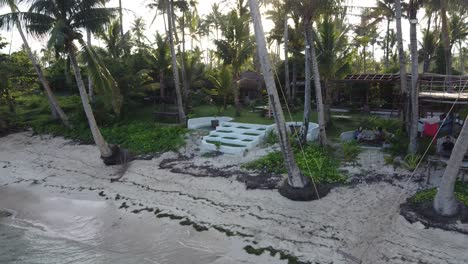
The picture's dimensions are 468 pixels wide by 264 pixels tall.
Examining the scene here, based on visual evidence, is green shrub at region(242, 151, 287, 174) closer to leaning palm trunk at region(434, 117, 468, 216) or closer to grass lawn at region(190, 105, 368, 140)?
grass lawn at region(190, 105, 368, 140)

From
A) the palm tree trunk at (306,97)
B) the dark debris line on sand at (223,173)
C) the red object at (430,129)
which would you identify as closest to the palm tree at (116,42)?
the dark debris line on sand at (223,173)

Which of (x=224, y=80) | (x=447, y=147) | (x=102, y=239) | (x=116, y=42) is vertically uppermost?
(x=116, y=42)

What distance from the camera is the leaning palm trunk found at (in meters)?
7.21

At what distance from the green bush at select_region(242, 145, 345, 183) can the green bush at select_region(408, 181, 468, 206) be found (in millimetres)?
2074

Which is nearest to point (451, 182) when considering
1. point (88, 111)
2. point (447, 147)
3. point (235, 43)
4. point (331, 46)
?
point (447, 147)

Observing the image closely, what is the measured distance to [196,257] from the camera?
23.4 ft

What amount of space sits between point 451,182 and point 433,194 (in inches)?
40.9

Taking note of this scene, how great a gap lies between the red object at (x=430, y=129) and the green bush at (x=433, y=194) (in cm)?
382

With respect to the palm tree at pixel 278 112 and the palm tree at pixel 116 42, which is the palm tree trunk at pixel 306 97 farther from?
the palm tree at pixel 116 42

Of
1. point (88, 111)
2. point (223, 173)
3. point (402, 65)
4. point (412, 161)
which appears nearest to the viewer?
point (412, 161)

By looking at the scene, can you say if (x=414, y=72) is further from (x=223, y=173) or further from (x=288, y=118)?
(x=288, y=118)

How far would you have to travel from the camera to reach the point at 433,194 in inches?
324

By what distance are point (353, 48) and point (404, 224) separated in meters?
8.61

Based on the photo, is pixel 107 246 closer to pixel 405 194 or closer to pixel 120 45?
pixel 405 194
